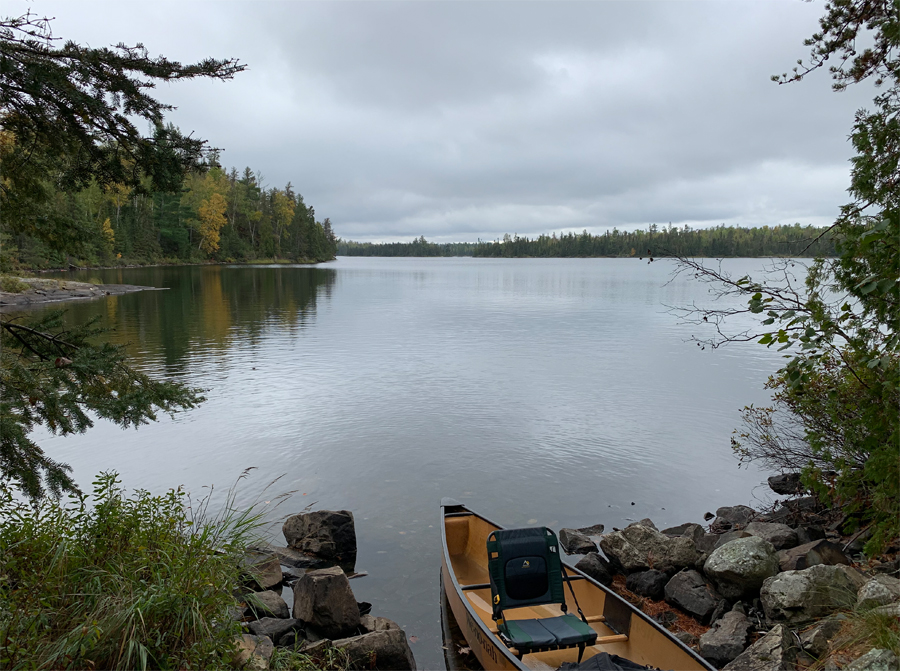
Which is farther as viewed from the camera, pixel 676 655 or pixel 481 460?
pixel 481 460

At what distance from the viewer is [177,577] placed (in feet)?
15.0

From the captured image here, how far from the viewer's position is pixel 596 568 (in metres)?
8.34

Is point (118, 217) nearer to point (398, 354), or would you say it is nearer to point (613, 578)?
point (398, 354)

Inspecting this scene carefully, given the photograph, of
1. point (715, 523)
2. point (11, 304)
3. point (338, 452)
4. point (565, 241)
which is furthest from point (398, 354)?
point (565, 241)

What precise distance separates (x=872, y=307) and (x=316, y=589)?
678cm

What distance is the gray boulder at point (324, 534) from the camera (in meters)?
8.84

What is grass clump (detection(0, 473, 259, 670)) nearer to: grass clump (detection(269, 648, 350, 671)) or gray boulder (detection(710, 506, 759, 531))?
grass clump (detection(269, 648, 350, 671))

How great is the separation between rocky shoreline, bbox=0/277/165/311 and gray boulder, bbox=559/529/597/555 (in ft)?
126

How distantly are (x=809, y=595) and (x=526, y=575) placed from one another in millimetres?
2892

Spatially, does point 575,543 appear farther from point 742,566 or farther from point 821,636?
point 821,636

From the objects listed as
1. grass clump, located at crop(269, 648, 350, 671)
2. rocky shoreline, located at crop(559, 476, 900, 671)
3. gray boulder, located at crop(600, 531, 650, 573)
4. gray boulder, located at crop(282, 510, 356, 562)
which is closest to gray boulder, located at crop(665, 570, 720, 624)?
rocky shoreline, located at crop(559, 476, 900, 671)

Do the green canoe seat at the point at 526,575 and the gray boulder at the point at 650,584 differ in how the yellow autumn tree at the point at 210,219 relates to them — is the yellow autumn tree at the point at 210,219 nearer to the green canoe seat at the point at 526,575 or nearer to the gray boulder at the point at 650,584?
the gray boulder at the point at 650,584

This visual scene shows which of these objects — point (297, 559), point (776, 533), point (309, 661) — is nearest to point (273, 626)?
point (309, 661)

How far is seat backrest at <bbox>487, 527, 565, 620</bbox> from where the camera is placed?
645 centimetres
